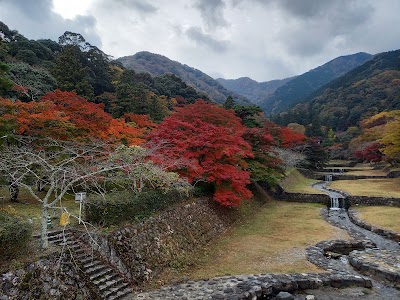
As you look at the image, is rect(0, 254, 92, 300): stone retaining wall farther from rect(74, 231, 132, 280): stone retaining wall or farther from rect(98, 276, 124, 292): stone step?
rect(74, 231, 132, 280): stone retaining wall

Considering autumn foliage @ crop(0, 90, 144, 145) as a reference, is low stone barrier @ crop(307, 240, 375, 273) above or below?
below

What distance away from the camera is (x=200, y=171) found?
18.2 m

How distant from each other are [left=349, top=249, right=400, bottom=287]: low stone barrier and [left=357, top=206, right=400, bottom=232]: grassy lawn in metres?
4.71

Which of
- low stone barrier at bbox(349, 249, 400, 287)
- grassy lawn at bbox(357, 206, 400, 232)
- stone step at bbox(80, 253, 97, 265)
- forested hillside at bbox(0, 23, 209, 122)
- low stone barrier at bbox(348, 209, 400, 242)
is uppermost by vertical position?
forested hillside at bbox(0, 23, 209, 122)

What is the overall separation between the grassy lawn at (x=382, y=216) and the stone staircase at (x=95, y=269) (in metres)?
17.6

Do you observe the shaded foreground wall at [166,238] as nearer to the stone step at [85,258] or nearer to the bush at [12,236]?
the stone step at [85,258]

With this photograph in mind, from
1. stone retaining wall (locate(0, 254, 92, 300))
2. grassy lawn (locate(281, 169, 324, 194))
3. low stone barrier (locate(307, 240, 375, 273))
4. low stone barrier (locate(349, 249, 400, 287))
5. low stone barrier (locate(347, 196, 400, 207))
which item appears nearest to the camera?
stone retaining wall (locate(0, 254, 92, 300))

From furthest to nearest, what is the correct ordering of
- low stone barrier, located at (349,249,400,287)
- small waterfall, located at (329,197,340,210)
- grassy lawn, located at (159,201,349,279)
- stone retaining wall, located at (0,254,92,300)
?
small waterfall, located at (329,197,340,210) → grassy lawn, located at (159,201,349,279) → low stone barrier, located at (349,249,400,287) → stone retaining wall, located at (0,254,92,300)

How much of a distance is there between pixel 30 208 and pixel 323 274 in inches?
573

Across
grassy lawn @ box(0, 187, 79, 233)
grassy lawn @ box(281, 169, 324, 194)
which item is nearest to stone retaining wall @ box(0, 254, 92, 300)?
grassy lawn @ box(0, 187, 79, 233)

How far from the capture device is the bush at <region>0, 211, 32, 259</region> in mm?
8375

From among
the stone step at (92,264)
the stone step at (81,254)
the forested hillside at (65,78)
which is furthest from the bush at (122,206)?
the forested hillside at (65,78)

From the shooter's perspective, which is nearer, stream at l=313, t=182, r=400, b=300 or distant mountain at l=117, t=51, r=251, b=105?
stream at l=313, t=182, r=400, b=300

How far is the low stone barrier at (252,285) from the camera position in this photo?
425 inches
